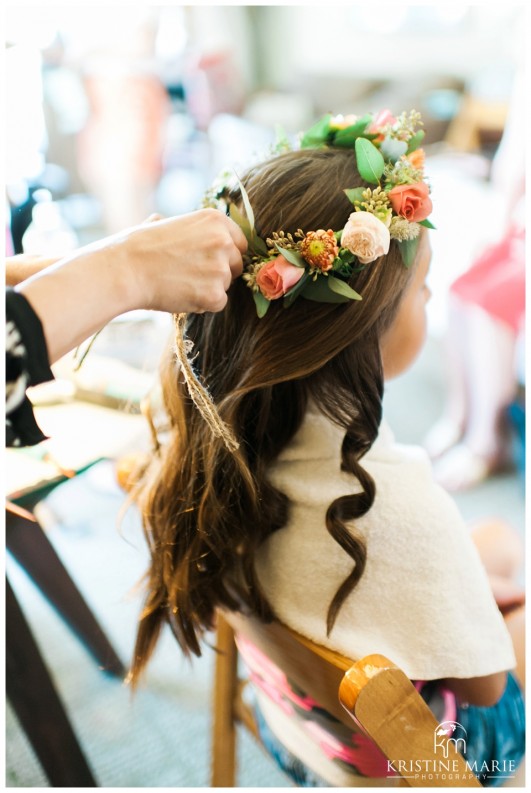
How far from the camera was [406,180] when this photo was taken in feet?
2.61

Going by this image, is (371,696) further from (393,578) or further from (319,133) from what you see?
(319,133)

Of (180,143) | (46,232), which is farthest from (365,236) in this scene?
(180,143)

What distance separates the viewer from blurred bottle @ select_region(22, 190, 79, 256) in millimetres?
1132

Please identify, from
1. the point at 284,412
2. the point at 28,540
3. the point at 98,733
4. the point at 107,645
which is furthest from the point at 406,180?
the point at 98,733

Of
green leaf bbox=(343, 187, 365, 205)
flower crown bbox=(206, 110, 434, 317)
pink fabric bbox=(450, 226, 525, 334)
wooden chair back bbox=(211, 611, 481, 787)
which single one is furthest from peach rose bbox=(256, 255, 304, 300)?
pink fabric bbox=(450, 226, 525, 334)

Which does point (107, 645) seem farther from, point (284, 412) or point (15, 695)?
point (284, 412)

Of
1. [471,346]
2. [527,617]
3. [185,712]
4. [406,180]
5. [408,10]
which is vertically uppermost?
[408,10]

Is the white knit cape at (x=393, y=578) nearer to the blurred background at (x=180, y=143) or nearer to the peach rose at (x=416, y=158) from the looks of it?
the peach rose at (x=416, y=158)

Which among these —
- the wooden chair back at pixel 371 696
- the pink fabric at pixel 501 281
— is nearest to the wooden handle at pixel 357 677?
the wooden chair back at pixel 371 696

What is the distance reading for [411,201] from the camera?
30.6 inches

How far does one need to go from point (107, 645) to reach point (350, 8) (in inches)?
144

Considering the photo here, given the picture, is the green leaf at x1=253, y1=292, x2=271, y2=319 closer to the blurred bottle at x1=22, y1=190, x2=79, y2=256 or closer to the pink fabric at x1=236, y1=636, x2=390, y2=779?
the blurred bottle at x1=22, y1=190, x2=79, y2=256

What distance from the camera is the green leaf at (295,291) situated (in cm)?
74

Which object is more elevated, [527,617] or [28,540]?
[28,540]
